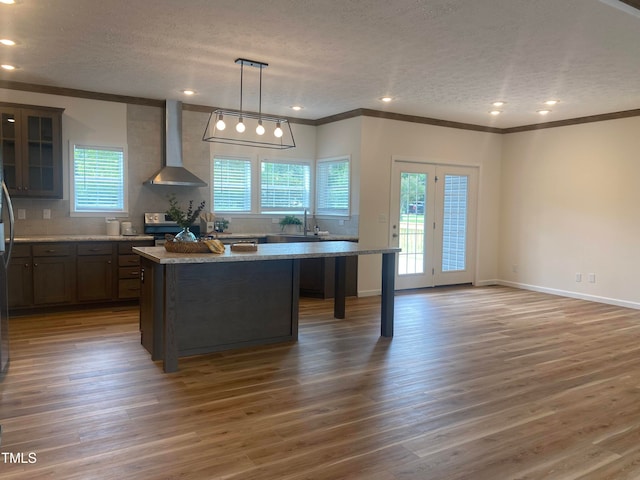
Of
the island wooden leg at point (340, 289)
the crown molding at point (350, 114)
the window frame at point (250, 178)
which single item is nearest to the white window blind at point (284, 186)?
the window frame at point (250, 178)

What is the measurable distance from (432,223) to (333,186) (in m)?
1.72

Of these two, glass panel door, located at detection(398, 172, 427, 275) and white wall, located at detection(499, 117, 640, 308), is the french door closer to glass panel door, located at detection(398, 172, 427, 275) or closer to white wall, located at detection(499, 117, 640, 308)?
glass panel door, located at detection(398, 172, 427, 275)

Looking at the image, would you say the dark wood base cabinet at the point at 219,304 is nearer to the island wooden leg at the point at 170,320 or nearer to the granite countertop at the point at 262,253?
the island wooden leg at the point at 170,320

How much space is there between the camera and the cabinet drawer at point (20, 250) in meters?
5.30

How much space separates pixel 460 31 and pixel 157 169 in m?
4.40

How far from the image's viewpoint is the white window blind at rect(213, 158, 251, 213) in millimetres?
7074

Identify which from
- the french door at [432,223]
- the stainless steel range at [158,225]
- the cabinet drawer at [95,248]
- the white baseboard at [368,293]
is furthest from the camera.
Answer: the french door at [432,223]

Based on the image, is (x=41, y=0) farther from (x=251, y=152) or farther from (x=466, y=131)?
(x=466, y=131)

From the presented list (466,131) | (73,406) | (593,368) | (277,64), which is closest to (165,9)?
(277,64)

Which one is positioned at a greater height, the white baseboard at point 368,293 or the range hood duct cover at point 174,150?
the range hood duct cover at point 174,150

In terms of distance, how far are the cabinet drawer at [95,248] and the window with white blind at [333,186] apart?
327 centimetres

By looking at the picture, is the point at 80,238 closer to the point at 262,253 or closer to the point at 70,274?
the point at 70,274

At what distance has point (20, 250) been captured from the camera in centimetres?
534

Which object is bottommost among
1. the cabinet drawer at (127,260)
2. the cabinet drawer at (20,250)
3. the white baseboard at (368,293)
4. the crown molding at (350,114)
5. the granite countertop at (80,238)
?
the white baseboard at (368,293)
